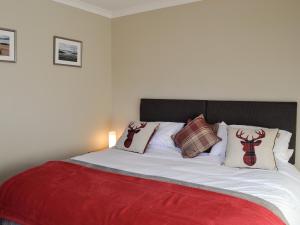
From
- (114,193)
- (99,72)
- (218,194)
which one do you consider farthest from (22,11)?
(218,194)

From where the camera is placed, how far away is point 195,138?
3.11 meters

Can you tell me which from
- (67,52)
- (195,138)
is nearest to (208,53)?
(195,138)

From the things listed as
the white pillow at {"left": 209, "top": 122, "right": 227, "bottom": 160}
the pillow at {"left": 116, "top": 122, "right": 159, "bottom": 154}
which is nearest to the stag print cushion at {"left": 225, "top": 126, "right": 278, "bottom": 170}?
the white pillow at {"left": 209, "top": 122, "right": 227, "bottom": 160}

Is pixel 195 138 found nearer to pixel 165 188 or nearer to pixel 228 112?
pixel 228 112

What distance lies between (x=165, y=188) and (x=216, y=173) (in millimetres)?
623

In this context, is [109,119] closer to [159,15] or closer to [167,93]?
[167,93]

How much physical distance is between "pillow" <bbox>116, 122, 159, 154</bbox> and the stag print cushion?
0.94 metres

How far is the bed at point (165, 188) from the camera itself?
5.64 ft

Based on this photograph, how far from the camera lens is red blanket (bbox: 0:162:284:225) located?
1.66 metres

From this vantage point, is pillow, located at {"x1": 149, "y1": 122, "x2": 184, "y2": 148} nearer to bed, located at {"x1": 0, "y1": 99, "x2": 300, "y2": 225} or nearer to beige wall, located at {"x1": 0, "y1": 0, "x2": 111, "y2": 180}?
bed, located at {"x1": 0, "y1": 99, "x2": 300, "y2": 225}

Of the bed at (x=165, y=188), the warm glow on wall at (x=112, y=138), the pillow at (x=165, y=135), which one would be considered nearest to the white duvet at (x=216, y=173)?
the bed at (x=165, y=188)

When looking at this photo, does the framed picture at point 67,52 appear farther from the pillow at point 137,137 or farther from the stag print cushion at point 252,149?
the stag print cushion at point 252,149

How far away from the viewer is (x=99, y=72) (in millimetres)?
4199

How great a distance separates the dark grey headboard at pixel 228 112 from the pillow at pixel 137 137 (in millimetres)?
367
